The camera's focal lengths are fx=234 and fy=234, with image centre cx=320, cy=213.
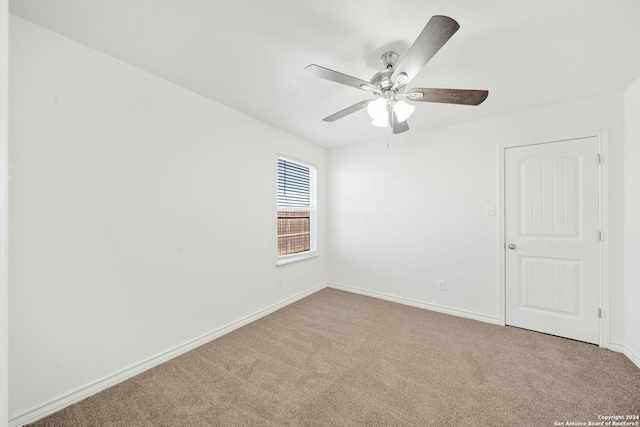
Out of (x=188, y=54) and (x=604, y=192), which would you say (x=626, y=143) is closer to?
(x=604, y=192)

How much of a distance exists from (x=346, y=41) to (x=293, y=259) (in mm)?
2581

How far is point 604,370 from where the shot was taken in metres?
1.83

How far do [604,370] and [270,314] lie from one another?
3026 mm

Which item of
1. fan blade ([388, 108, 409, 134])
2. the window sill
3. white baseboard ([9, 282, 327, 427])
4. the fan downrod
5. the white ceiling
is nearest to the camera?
the white ceiling

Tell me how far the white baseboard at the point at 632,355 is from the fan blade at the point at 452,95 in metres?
2.43

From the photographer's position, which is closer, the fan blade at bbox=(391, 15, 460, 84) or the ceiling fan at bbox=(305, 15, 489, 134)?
the fan blade at bbox=(391, 15, 460, 84)

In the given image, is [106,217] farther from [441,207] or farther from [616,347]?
[616,347]

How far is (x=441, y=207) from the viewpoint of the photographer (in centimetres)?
297

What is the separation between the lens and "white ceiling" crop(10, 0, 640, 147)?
1.28 meters

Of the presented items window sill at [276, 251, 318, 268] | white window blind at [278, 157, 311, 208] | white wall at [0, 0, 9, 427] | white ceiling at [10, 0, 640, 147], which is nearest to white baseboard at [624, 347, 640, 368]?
white ceiling at [10, 0, 640, 147]

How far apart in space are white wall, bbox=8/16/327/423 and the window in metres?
0.78

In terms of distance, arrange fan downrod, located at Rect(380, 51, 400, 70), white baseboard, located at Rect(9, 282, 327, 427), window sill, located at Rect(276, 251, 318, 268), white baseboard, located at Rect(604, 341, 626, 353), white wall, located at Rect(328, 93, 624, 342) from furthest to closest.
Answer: window sill, located at Rect(276, 251, 318, 268) → white wall, located at Rect(328, 93, 624, 342) → white baseboard, located at Rect(604, 341, 626, 353) → fan downrod, located at Rect(380, 51, 400, 70) → white baseboard, located at Rect(9, 282, 327, 427)

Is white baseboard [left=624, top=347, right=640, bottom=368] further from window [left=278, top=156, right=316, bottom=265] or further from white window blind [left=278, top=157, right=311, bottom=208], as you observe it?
white window blind [left=278, top=157, right=311, bottom=208]

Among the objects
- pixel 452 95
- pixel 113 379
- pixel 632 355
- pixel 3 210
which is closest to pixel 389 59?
pixel 452 95
